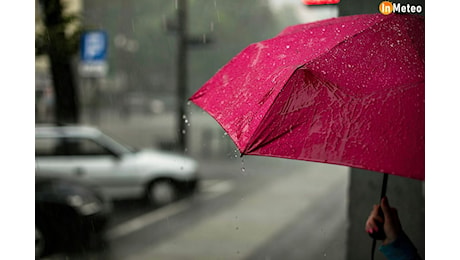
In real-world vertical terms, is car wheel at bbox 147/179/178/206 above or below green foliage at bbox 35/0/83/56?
below

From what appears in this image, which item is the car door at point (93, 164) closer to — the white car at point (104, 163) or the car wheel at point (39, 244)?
the white car at point (104, 163)

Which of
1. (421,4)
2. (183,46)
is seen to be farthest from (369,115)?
(183,46)

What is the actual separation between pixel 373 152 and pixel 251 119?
0.37 metres

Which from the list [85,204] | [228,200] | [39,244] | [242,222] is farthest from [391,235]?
[228,200]

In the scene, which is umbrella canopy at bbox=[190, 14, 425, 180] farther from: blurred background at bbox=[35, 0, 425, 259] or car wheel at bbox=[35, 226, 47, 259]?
car wheel at bbox=[35, 226, 47, 259]

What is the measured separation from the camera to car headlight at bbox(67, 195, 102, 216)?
5844 mm

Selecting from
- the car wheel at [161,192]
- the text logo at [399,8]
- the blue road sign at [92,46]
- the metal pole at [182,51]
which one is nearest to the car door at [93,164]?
the car wheel at [161,192]

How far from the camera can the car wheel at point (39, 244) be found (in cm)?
518

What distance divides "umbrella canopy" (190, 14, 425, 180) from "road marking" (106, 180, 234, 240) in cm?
508

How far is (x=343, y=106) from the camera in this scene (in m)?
1.67

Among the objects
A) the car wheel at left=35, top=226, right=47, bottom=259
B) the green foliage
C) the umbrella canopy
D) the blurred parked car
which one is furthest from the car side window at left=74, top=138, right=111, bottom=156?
the umbrella canopy

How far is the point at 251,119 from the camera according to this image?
164 centimetres
